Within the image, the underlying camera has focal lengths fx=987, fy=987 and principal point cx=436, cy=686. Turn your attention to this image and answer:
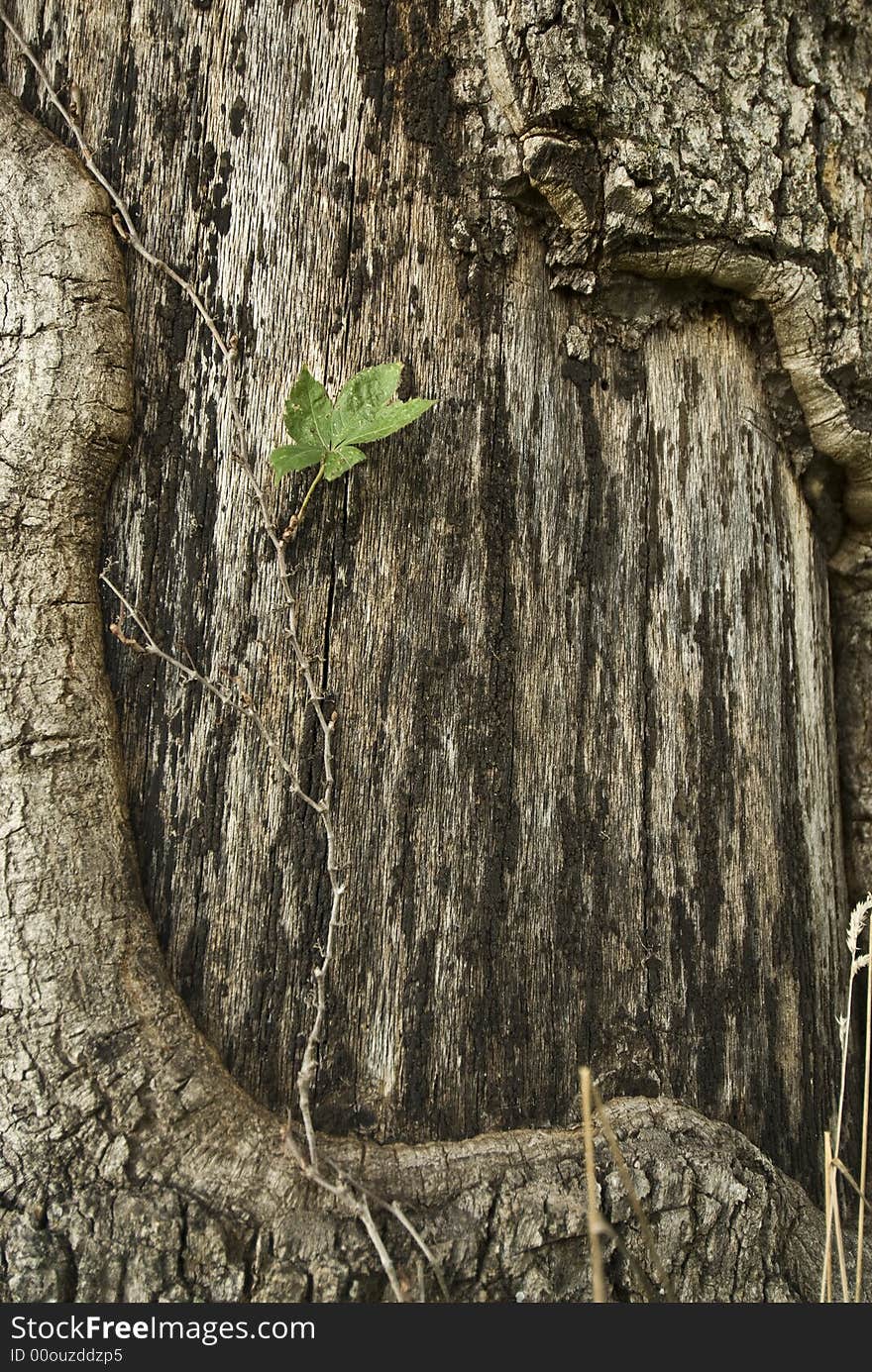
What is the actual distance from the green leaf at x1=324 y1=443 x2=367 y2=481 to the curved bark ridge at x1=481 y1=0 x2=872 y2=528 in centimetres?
68

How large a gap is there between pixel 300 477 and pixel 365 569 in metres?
0.24

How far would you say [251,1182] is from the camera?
176 cm

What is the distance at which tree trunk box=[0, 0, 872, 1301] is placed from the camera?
1.85 m

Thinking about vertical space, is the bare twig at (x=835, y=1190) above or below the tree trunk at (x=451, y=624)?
below

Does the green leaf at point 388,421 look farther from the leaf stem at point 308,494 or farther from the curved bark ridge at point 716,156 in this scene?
the curved bark ridge at point 716,156

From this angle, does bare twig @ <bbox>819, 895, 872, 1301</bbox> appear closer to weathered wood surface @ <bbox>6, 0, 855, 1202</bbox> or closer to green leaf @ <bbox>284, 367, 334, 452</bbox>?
weathered wood surface @ <bbox>6, 0, 855, 1202</bbox>

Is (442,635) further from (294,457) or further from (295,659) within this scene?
(294,457)

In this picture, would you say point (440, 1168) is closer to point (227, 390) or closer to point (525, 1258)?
point (525, 1258)

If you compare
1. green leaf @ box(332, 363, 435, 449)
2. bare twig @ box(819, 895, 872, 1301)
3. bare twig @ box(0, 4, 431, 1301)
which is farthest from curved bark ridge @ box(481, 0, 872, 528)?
bare twig @ box(819, 895, 872, 1301)

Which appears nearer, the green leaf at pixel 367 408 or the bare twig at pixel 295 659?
the bare twig at pixel 295 659

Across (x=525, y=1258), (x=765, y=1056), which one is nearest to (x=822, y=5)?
(x=765, y=1056)

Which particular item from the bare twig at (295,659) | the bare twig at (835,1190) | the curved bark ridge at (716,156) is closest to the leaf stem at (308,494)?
the bare twig at (295,659)

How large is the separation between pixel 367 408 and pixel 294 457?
0.18 m

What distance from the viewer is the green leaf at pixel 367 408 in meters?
1.97
